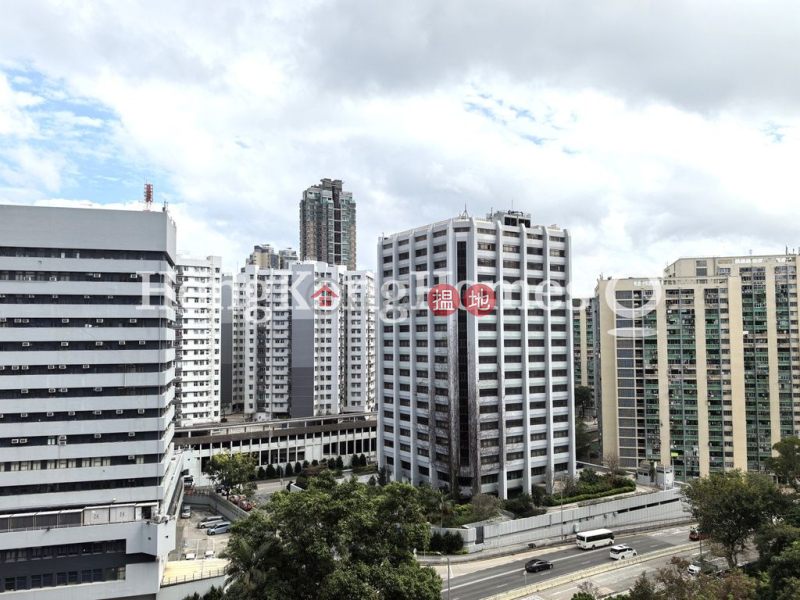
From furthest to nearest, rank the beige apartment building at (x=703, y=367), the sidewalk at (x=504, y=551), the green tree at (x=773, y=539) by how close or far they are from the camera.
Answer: the beige apartment building at (x=703, y=367) → the sidewalk at (x=504, y=551) → the green tree at (x=773, y=539)

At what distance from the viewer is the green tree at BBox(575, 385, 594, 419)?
361 feet

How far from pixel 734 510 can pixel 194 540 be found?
43440mm

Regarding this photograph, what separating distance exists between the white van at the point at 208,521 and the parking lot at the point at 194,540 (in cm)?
41

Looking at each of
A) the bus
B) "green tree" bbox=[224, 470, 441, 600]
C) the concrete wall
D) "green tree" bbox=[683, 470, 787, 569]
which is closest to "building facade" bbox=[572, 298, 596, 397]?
the concrete wall

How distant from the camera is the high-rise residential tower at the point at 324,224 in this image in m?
135

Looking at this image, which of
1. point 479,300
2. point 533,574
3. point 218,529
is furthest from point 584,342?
point 218,529

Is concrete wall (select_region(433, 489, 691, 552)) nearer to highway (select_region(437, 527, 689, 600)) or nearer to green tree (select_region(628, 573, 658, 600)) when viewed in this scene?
highway (select_region(437, 527, 689, 600))

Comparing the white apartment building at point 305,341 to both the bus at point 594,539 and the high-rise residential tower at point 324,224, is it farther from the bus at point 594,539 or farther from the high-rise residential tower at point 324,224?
the bus at point 594,539

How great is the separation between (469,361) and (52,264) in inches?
1441

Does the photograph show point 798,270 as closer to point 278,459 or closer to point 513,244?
point 513,244

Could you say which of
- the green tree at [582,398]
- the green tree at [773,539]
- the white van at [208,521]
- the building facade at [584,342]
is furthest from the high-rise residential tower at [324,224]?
the green tree at [773,539]

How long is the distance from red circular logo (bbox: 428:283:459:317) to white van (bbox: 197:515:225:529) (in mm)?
29280

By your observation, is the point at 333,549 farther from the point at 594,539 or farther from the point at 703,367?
the point at 703,367

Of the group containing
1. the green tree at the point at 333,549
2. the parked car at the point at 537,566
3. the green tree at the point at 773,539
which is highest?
the green tree at the point at 333,549
